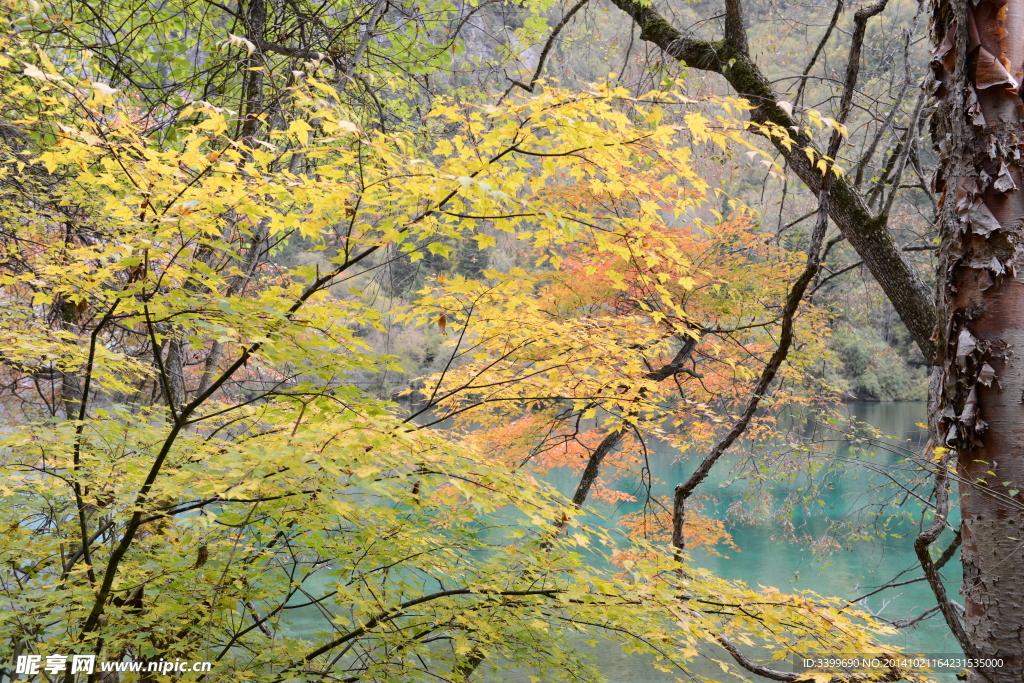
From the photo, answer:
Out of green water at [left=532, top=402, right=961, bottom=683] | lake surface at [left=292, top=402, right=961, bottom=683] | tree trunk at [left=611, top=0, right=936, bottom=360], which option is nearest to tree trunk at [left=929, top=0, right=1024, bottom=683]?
tree trunk at [left=611, top=0, right=936, bottom=360]

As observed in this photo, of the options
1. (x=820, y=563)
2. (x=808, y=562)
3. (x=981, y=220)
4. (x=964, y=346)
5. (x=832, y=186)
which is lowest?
(x=808, y=562)

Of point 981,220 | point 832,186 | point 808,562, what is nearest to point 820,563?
point 832,186

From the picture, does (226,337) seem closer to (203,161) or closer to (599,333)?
(203,161)

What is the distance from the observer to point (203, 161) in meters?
1.68

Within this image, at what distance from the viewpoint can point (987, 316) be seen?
5.24ft

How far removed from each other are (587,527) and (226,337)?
1.39 m

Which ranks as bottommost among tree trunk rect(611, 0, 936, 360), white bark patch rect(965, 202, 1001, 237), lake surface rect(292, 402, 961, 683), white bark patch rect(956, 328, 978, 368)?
lake surface rect(292, 402, 961, 683)

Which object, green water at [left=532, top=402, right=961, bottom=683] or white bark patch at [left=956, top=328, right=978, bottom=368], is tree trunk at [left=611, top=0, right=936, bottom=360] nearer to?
white bark patch at [left=956, top=328, right=978, bottom=368]

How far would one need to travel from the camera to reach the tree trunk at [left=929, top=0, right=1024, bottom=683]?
1.54 m

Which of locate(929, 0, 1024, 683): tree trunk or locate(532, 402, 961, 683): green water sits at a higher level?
locate(929, 0, 1024, 683): tree trunk

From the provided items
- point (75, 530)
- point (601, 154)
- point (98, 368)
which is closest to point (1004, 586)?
point (601, 154)

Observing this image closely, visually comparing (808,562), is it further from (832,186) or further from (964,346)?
(964,346)

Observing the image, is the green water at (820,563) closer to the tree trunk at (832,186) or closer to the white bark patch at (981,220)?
the tree trunk at (832,186)

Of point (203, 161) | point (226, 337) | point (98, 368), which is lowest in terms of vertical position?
point (98, 368)
